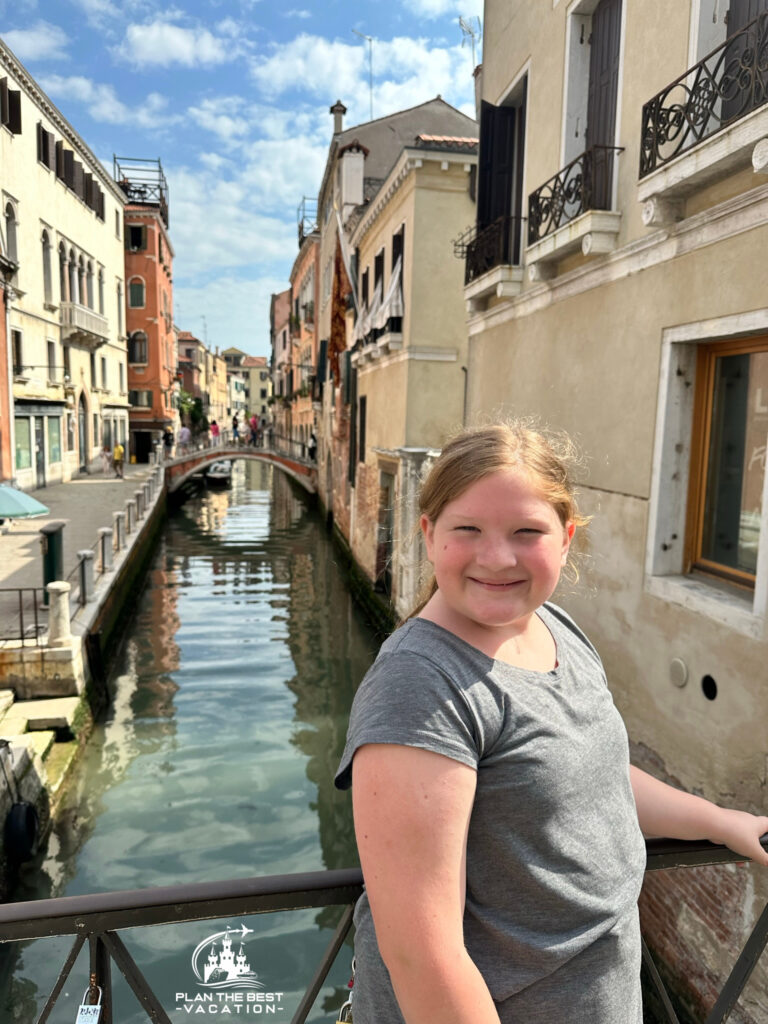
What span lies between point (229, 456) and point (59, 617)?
25320 mm

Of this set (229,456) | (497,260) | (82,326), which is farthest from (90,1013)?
(229,456)

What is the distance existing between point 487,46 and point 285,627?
29.2 ft

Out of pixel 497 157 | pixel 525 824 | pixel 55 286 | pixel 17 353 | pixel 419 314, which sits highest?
pixel 55 286

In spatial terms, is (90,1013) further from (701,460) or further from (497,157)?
(497,157)

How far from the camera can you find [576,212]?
536 cm

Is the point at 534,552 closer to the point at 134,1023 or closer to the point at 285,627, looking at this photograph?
the point at 134,1023

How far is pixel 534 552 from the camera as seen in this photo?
108 cm

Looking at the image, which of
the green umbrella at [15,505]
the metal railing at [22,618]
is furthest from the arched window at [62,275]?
the green umbrella at [15,505]

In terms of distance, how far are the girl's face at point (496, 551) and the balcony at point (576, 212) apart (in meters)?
4.15

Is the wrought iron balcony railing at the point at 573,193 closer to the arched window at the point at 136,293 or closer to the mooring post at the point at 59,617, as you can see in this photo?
the mooring post at the point at 59,617

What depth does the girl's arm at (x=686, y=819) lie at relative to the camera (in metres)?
1.41

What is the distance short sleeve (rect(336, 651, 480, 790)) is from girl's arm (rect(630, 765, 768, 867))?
0.65 meters

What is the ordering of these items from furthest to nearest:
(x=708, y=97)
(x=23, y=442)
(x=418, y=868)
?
(x=23, y=442) < (x=708, y=97) < (x=418, y=868)

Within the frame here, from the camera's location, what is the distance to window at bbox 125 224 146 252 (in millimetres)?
30625
